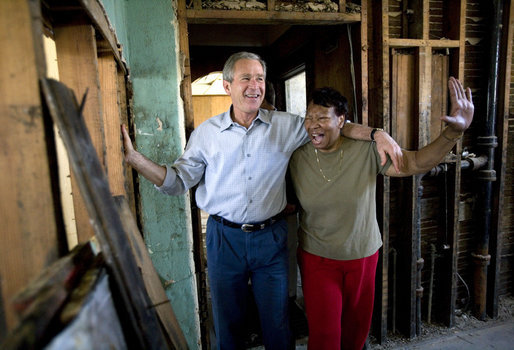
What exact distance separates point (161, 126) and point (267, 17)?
3.30ft

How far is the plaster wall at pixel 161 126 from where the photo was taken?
1934 millimetres

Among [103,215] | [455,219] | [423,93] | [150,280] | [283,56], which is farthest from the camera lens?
[283,56]

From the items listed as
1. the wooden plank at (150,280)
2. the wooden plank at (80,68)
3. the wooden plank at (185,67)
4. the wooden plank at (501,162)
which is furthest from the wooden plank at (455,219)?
the wooden plank at (80,68)

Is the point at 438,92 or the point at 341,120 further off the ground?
the point at 438,92

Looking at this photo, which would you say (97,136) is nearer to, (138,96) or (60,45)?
(60,45)

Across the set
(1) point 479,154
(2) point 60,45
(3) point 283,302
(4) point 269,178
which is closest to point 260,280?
(3) point 283,302

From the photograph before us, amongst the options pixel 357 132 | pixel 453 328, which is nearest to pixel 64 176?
pixel 357 132

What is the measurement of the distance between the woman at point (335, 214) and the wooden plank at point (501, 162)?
1.27 metres

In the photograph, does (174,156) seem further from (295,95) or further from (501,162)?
(295,95)

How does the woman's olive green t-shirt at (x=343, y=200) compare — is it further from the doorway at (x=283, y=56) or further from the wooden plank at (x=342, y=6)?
the wooden plank at (x=342, y=6)

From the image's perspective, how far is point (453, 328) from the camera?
2.74 metres

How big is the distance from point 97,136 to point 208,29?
3403 millimetres

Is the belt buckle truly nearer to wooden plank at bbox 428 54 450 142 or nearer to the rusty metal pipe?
wooden plank at bbox 428 54 450 142

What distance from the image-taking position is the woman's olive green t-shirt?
1.82 m
